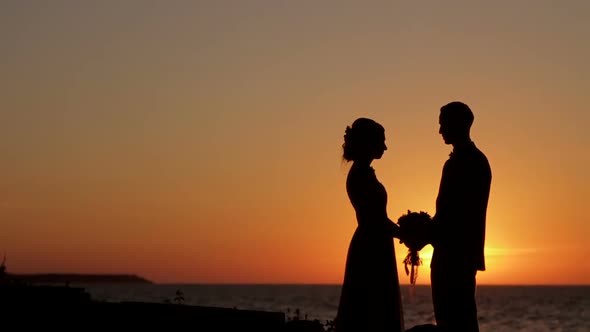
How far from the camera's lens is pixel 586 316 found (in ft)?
277

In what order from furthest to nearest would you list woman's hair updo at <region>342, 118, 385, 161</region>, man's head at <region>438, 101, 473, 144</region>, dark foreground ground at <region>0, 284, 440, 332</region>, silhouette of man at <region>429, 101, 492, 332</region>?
dark foreground ground at <region>0, 284, 440, 332</region> → woman's hair updo at <region>342, 118, 385, 161</region> → man's head at <region>438, 101, 473, 144</region> → silhouette of man at <region>429, 101, 492, 332</region>

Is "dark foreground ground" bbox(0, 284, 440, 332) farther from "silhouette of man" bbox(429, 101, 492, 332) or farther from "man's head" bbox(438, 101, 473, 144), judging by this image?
"man's head" bbox(438, 101, 473, 144)

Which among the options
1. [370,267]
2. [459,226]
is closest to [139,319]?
[370,267]

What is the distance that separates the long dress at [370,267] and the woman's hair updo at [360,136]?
21 cm

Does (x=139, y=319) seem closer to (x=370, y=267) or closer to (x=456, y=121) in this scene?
(x=370, y=267)

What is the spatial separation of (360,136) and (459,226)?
1.52 metres

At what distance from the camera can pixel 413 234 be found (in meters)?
10.7

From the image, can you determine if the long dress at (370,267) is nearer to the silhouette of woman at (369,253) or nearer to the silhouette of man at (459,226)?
the silhouette of woman at (369,253)

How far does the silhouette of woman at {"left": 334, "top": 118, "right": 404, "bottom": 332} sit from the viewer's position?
1103 centimetres

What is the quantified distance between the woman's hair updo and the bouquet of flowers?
82cm

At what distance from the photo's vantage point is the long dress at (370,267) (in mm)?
11039

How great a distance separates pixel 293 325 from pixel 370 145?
392 cm

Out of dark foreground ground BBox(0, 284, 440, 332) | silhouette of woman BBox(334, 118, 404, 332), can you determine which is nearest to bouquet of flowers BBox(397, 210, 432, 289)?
silhouette of woman BBox(334, 118, 404, 332)

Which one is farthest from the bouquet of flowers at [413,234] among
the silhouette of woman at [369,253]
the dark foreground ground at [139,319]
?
the dark foreground ground at [139,319]
